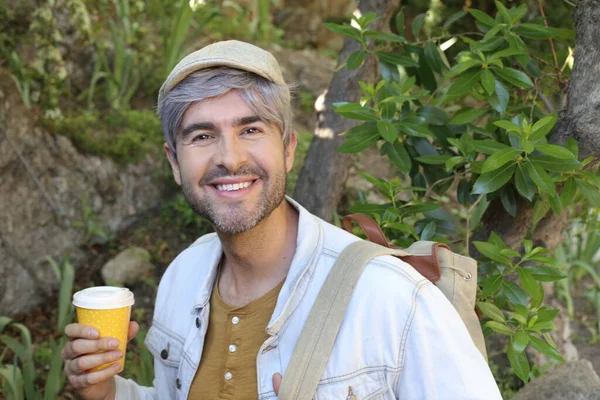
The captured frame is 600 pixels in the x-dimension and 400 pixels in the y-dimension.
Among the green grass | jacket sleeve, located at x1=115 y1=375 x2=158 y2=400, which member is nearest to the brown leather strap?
jacket sleeve, located at x1=115 y1=375 x2=158 y2=400

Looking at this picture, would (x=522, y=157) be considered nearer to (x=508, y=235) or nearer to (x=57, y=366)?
(x=508, y=235)

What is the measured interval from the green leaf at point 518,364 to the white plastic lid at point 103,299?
105 cm

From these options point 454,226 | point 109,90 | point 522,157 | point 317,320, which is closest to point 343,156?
point 454,226

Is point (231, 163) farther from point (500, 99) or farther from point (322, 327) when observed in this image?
point (500, 99)

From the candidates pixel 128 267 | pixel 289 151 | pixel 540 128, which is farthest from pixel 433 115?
pixel 128 267

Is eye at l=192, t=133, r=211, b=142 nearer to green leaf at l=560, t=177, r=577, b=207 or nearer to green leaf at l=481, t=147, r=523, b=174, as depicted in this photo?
green leaf at l=481, t=147, r=523, b=174

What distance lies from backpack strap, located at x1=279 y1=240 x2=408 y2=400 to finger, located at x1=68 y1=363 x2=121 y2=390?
1.34 feet

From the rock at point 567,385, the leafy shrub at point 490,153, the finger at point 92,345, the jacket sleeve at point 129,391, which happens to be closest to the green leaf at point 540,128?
the leafy shrub at point 490,153

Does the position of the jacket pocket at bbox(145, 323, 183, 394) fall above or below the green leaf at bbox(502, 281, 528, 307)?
below

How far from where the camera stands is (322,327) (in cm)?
164

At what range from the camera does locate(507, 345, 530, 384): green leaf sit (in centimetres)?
195

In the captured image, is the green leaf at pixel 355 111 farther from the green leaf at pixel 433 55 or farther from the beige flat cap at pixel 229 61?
the green leaf at pixel 433 55

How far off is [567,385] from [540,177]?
1.02 metres

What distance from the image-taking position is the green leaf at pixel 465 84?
2.15 metres
